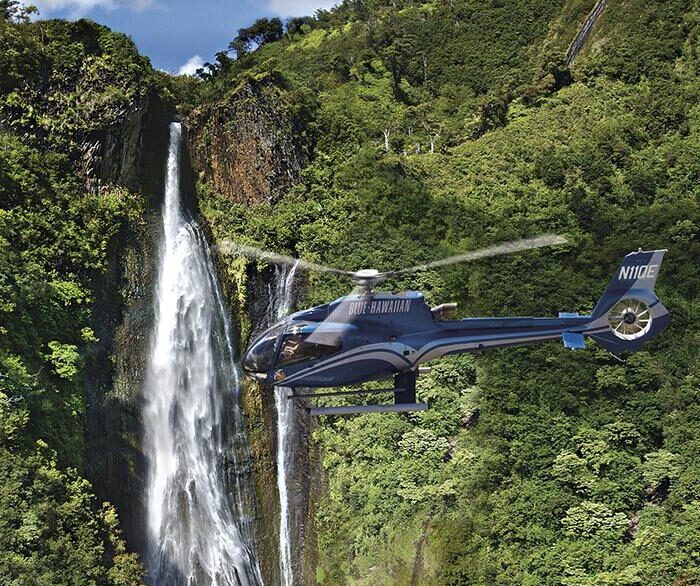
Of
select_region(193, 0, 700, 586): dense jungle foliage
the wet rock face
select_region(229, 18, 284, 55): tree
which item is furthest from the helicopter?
select_region(229, 18, 284, 55): tree

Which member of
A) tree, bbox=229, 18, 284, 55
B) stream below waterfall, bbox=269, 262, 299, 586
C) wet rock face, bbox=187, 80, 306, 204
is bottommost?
stream below waterfall, bbox=269, 262, 299, 586

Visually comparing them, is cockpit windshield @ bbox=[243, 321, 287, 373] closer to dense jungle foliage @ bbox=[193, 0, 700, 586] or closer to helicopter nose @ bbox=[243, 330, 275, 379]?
helicopter nose @ bbox=[243, 330, 275, 379]

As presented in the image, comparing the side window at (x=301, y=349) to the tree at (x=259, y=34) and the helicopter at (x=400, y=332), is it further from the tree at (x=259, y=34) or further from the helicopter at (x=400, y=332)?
the tree at (x=259, y=34)

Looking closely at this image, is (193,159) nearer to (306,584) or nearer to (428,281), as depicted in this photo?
(428,281)

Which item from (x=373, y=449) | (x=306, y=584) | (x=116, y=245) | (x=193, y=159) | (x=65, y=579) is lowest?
(x=306, y=584)

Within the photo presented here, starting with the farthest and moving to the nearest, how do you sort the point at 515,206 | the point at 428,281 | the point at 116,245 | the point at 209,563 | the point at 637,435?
the point at 515,206
the point at 428,281
the point at 116,245
the point at 209,563
the point at 637,435

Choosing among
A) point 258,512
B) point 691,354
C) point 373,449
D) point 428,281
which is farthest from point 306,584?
point 691,354

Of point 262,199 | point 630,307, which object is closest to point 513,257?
point 262,199

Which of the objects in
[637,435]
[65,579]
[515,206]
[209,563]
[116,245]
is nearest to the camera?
[65,579]
